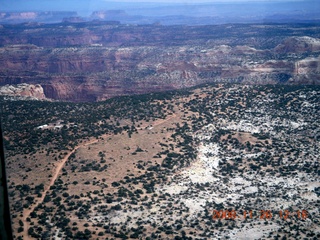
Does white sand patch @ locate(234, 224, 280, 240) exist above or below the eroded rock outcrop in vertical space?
below

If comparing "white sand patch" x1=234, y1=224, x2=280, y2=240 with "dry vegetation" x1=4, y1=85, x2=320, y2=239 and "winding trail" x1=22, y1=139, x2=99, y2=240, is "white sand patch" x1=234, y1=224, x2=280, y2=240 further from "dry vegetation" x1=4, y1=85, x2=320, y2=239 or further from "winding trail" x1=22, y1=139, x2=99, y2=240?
"winding trail" x1=22, y1=139, x2=99, y2=240

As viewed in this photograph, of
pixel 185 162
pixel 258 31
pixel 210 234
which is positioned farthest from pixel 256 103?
pixel 258 31

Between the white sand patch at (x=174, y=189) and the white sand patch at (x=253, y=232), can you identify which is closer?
the white sand patch at (x=253, y=232)

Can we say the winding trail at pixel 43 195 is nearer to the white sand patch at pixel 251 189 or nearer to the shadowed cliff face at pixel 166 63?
the white sand patch at pixel 251 189

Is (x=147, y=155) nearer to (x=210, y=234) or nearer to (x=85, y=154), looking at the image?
(x=85, y=154)

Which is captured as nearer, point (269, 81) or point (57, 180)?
point (57, 180)

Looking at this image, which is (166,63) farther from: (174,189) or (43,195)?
(43,195)
